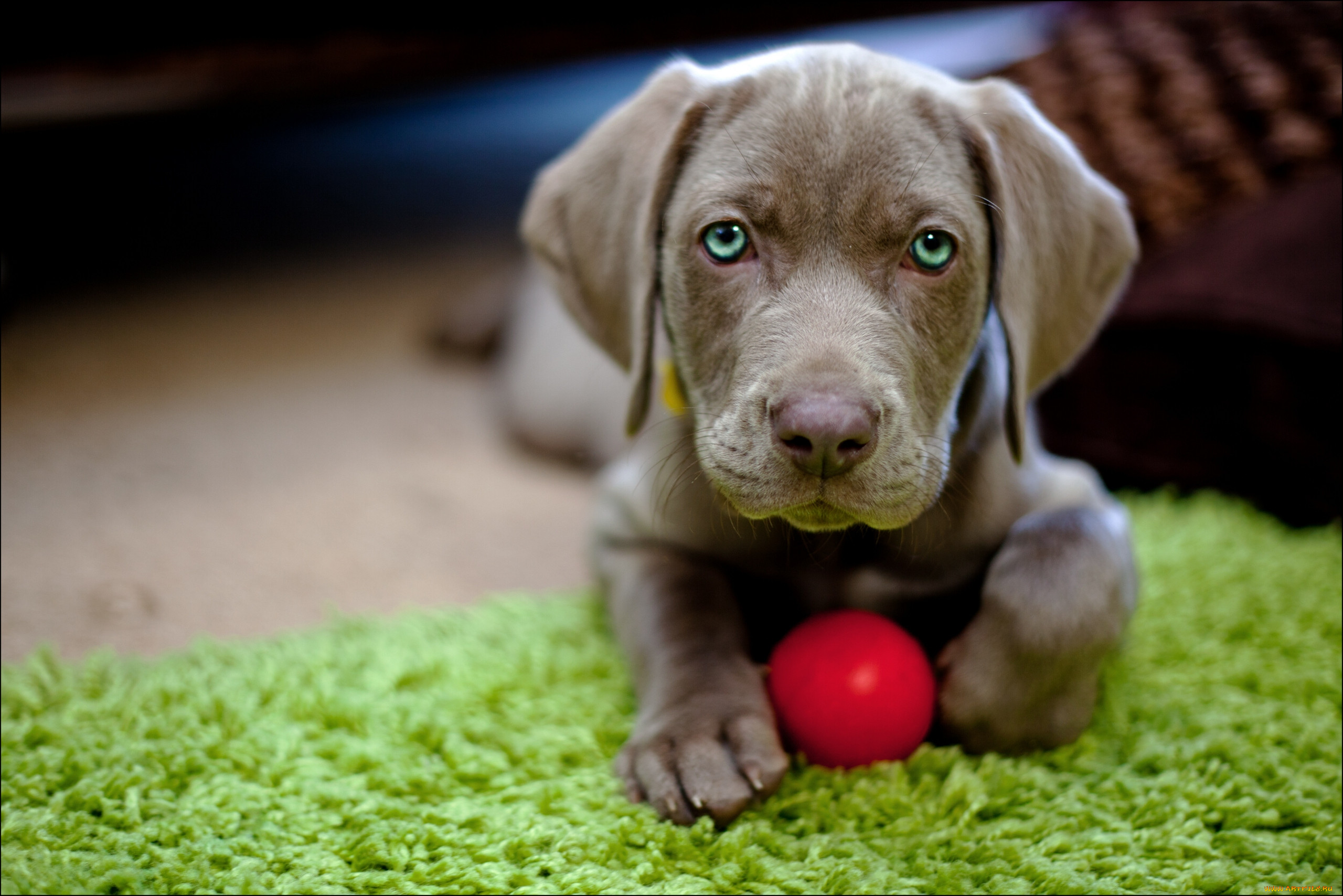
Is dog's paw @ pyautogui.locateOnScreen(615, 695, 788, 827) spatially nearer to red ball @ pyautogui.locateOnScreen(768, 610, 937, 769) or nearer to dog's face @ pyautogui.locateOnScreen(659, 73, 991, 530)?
red ball @ pyautogui.locateOnScreen(768, 610, 937, 769)

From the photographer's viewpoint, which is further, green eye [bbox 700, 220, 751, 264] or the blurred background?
the blurred background

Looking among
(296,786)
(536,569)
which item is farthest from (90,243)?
(296,786)

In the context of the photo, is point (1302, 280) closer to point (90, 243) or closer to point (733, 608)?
point (733, 608)

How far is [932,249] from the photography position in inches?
81.8

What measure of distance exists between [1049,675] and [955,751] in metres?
0.22

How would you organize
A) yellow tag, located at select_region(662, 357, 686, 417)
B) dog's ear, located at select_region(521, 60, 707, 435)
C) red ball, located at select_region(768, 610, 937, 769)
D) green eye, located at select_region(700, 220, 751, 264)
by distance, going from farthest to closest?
yellow tag, located at select_region(662, 357, 686, 417) → dog's ear, located at select_region(521, 60, 707, 435) → green eye, located at select_region(700, 220, 751, 264) → red ball, located at select_region(768, 610, 937, 769)

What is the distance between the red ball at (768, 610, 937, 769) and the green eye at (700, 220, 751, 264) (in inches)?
28.3

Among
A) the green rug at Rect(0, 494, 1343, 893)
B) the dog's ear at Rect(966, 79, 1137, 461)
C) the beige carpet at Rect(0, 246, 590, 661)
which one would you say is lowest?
the green rug at Rect(0, 494, 1343, 893)

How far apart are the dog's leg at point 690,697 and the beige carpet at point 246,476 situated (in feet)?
2.24

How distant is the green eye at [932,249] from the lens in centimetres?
207

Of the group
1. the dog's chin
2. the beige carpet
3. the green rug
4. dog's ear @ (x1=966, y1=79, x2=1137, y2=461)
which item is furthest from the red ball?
the beige carpet

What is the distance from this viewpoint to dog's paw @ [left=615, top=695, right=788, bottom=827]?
188 cm

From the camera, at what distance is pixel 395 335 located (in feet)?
16.6

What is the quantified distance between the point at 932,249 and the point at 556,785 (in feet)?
3.89
